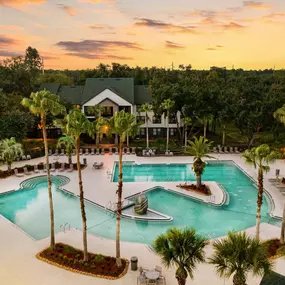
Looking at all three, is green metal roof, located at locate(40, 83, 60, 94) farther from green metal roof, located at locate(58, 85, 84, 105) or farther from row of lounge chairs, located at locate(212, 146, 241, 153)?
row of lounge chairs, located at locate(212, 146, 241, 153)

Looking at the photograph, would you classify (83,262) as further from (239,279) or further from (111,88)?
(111,88)

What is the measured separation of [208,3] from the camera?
3178cm

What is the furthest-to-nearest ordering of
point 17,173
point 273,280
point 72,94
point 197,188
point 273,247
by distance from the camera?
point 72,94 → point 17,173 → point 197,188 → point 273,247 → point 273,280

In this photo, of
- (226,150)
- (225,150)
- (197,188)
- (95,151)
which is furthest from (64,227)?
(226,150)

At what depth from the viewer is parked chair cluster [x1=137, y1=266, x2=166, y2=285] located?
13.6 metres

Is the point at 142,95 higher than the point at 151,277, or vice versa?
the point at 142,95

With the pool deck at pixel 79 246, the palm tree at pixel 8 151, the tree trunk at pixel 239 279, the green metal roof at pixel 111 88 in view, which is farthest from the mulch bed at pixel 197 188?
the green metal roof at pixel 111 88

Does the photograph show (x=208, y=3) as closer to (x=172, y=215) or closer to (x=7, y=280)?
(x=172, y=215)

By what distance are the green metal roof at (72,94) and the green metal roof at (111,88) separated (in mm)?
1339

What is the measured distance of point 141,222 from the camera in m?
21.2

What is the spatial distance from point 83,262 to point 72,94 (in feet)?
131

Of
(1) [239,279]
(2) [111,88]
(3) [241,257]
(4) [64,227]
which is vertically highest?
(2) [111,88]

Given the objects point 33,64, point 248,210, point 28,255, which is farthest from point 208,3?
point 33,64

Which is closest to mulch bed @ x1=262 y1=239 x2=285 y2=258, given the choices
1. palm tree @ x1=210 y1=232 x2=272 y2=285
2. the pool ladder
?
palm tree @ x1=210 y1=232 x2=272 y2=285
